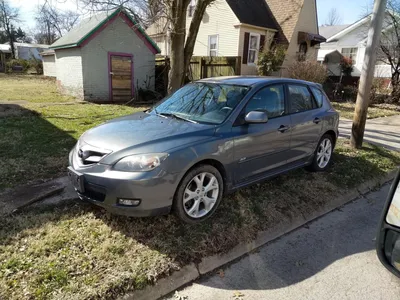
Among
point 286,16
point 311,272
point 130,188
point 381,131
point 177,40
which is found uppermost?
point 286,16

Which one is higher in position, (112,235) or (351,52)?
(351,52)

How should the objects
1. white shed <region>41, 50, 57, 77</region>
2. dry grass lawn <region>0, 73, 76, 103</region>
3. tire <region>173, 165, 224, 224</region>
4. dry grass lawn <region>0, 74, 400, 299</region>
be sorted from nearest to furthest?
dry grass lawn <region>0, 74, 400, 299</region> < tire <region>173, 165, 224, 224</region> < dry grass lawn <region>0, 73, 76, 103</region> < white shed <region>41, 50, 57, 77</region>

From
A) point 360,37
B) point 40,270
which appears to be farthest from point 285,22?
point 40,270

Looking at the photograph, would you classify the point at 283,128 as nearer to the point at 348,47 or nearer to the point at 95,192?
the point at 95,192

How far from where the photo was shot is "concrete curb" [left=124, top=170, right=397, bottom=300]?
268 centimetres

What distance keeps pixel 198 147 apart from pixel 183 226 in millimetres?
906

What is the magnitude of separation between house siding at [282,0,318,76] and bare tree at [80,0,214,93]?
12220 millimetres

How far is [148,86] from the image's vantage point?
14477 mm

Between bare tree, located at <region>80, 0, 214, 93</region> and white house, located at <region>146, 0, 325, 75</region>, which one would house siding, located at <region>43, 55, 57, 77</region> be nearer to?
white house, located at <region>146, 0, 325, 75</region>

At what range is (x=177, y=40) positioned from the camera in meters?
7.34

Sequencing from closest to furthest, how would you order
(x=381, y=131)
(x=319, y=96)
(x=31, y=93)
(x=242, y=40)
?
(x=319, y=96)
(x=381, y=131)
(x=31, y=93)
(x=242, y=40)

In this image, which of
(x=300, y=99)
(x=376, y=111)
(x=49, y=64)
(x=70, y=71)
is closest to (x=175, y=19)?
(x=300, y=99)

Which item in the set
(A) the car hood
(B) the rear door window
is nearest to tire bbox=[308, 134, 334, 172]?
(B) the rear door window

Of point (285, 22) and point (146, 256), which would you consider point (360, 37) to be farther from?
point (146, 256)
